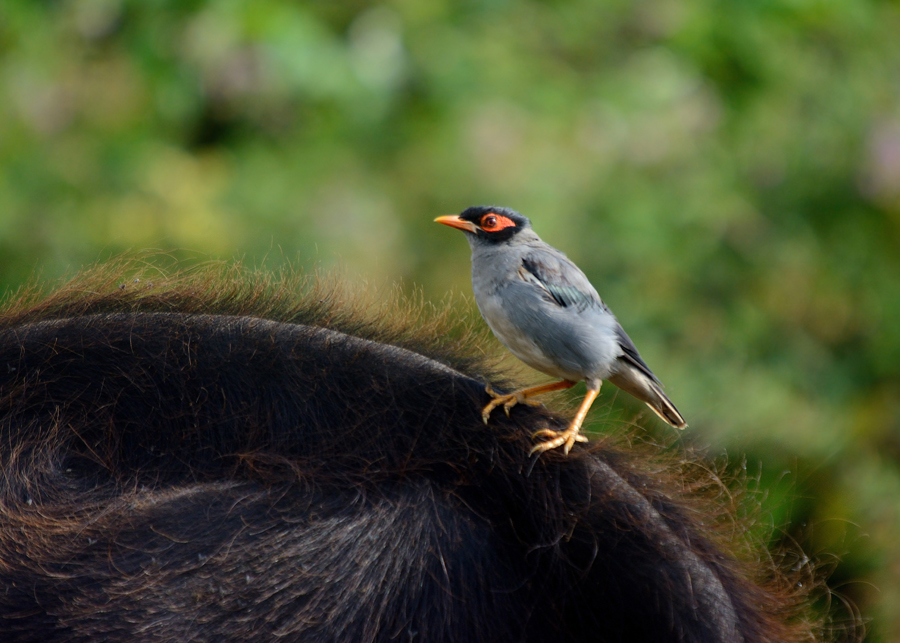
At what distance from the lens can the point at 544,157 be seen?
3439 millimetres

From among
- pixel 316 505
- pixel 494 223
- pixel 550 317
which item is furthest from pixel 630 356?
pixel 316 505

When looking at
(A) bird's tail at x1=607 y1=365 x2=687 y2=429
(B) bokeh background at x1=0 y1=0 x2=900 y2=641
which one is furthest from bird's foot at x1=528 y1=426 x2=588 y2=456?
(B) bokeh background at x1=0 y1=0 x2=900 y2=641

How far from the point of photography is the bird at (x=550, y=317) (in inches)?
48.9

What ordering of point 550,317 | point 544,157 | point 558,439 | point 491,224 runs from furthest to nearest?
point 544,157
point 491,224
point 550,317
point 558,439

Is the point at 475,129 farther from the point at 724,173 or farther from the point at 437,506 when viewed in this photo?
the point at 437,506

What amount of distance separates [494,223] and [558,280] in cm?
17

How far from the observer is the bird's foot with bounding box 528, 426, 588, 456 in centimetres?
98

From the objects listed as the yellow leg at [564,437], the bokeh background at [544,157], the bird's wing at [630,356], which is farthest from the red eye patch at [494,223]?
the bokeh background at [544,157]

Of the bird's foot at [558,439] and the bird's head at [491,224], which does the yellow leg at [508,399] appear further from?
the bird's head at [491,224]

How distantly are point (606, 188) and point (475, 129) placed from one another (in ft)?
1.93

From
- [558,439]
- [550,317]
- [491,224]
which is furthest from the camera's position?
[491,224]

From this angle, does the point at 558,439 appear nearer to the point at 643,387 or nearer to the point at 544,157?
the point at 643,387

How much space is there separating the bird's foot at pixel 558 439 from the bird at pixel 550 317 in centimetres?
11

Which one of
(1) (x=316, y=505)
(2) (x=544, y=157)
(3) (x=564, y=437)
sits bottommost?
(2) (x=544, y=157)
